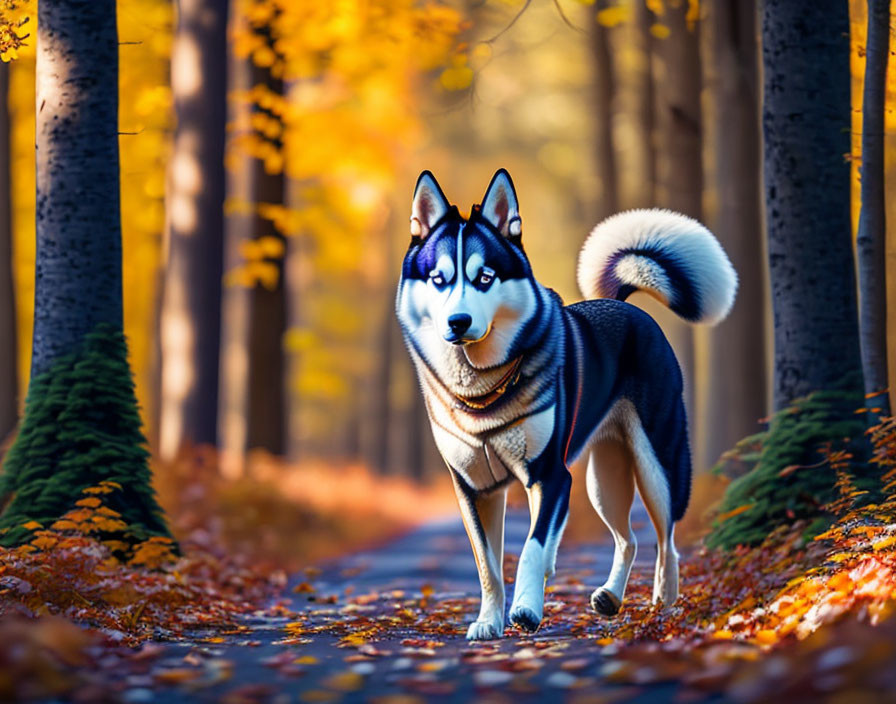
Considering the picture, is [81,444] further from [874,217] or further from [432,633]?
[874,217]

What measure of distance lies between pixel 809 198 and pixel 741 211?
15.5ft

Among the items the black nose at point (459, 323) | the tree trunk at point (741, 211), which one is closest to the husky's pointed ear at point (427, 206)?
the black nose at point (459, 323)

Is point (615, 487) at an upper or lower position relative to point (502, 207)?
lower

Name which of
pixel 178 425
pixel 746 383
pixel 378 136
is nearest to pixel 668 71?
pixel 746 383

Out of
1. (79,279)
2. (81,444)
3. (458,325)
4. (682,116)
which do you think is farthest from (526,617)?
(682,116)

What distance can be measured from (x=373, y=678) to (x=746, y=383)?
8.23 meters

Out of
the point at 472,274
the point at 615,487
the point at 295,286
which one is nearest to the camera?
the point at 472,274

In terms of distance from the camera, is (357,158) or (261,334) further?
(357,158)

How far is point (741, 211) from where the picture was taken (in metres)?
11.7

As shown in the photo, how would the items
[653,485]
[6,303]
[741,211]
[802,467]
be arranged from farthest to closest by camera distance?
[6,303], [741,211], [802,467], [653,485]

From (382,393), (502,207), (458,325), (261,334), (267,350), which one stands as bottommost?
(382,393)

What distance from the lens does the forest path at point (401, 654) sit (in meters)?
3.98

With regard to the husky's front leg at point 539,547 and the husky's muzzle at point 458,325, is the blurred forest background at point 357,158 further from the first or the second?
the husky's front leg at point 539,547

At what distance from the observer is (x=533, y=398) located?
550 cm
